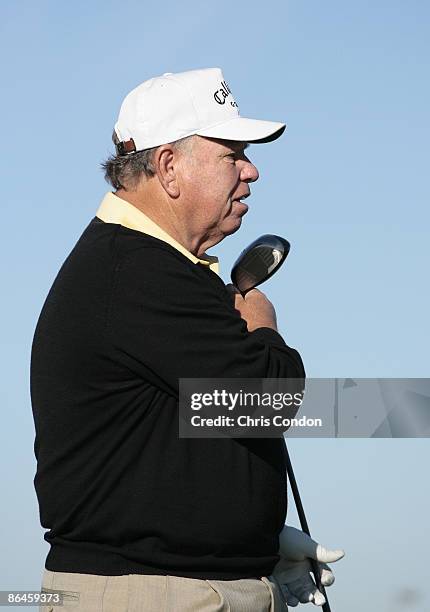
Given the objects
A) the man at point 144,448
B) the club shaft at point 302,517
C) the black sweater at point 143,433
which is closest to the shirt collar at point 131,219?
the man at point 144,448

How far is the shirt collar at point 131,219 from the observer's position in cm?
454

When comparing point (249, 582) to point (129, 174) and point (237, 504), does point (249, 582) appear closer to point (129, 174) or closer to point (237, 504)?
point (237, 504)

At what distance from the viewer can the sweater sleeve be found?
13.7ft

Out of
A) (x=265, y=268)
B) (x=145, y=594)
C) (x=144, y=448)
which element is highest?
(x=265, y=268)

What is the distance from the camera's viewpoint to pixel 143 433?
13.8 feet

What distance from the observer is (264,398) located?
4.26m

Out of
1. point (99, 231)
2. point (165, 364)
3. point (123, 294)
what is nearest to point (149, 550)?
point (165, 364)

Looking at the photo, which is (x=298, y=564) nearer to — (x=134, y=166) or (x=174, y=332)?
(x=174, y=332)

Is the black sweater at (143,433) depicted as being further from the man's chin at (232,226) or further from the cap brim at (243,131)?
the cap brim at (243,131)

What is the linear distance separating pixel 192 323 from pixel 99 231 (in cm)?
56

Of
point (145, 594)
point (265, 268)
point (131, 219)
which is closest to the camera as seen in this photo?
point (145, 594)

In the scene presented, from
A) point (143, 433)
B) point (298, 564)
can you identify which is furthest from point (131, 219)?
point (298, 564)

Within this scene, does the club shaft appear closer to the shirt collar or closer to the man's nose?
the shirt collar

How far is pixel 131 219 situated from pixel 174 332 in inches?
23.0
